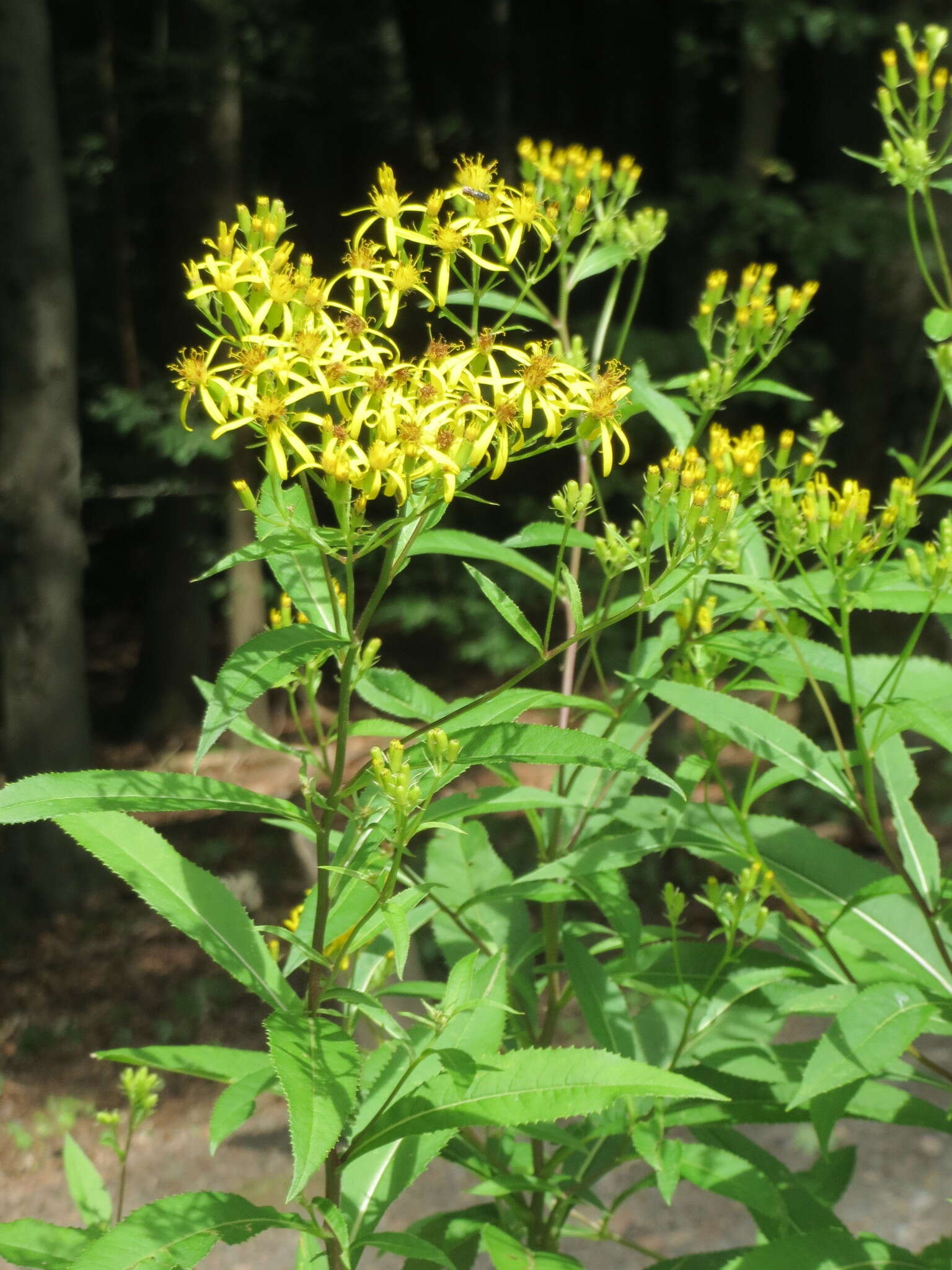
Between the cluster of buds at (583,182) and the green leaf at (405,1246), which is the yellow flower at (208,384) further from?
the green leaf at (405,1246)

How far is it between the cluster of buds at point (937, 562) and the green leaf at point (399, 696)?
0.71 meters

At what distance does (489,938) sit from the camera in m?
2.11

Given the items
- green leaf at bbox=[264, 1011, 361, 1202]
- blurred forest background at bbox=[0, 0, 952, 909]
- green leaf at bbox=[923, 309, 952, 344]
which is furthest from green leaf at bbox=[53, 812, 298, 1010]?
blurred forest background at bbox=[0, 0, 952, 909]

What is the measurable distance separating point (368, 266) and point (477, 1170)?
1284 mm

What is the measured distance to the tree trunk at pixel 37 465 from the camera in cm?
658

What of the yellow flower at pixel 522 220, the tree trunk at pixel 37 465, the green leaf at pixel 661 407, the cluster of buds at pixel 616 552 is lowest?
the tree trunk at pixel 37 465

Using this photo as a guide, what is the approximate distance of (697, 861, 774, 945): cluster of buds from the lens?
1764 mm

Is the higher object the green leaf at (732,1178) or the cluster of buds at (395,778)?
the cluster of buds at (395,778)

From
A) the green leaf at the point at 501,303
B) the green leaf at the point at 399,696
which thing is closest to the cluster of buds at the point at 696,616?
the green leaf at the point at 399,696

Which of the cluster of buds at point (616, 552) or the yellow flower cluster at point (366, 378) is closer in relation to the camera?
the yellow flower cluster at point (366, 378)

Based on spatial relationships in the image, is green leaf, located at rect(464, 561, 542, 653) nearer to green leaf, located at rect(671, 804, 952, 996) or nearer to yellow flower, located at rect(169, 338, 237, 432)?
yellow flower, located at rect(169, 338, 237, 432)

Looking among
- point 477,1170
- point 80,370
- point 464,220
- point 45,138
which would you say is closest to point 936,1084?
point 477,1170

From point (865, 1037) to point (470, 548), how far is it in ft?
2.89

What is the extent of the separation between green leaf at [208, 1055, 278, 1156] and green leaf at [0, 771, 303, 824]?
537 millimetres
